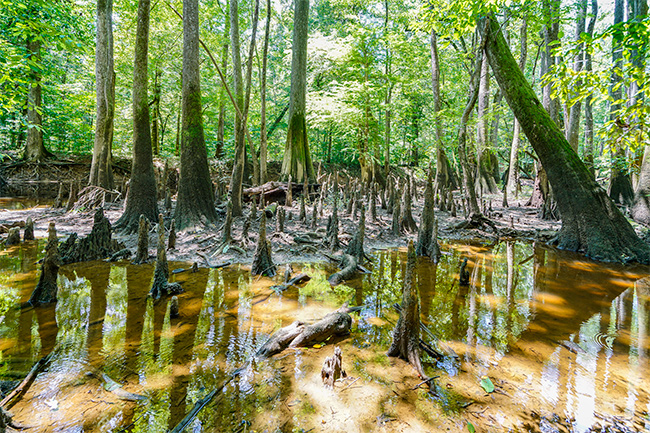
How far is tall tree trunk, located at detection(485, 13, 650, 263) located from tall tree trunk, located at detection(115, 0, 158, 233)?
27.4 ft

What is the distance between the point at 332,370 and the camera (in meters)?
2.64

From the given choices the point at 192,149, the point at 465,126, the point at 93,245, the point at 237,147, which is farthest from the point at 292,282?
the point at 465,126

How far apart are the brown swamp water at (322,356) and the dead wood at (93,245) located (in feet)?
2.09

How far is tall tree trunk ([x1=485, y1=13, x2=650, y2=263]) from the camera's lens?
6477 mm

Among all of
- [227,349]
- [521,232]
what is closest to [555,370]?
[227,349]

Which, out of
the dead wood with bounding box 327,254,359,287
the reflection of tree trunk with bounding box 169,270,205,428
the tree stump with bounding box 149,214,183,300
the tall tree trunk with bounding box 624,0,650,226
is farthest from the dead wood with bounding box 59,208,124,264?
the tall tree trunk with bounding box 624,0,650,226

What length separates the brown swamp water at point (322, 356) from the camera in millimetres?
2256

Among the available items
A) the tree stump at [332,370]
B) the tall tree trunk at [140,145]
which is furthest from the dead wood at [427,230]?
the tall tree trunk at [140,145]

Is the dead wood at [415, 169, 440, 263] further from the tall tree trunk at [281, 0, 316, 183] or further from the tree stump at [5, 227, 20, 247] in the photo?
the tree stump at [5, 227, 20, 247]

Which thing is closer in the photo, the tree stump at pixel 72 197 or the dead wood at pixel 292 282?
the dead wood at pixel 292 282

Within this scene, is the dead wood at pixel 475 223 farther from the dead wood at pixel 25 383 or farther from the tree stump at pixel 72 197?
the tree stump at pixel 72 197

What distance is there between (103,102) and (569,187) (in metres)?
15.0

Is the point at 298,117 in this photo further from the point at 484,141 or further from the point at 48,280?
the point at 48,280

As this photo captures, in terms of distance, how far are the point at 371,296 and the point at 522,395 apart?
2245mm
